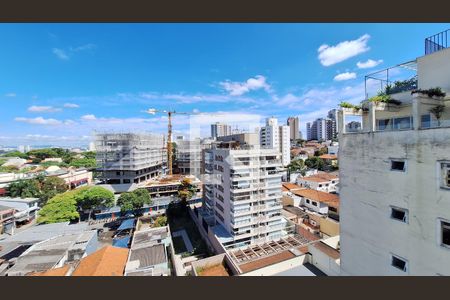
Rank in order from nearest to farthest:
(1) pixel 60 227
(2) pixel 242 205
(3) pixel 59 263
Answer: (3) pixel 59 263, (2) pixel 242 205, (1) pixel 60 227

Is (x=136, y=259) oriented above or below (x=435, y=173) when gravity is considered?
below

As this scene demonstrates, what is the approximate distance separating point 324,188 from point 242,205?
14075 millimetres

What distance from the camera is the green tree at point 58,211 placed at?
15.5 meters

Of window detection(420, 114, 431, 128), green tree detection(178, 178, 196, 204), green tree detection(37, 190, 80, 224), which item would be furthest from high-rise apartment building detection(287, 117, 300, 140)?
window detection(420, 114, 431, 128)

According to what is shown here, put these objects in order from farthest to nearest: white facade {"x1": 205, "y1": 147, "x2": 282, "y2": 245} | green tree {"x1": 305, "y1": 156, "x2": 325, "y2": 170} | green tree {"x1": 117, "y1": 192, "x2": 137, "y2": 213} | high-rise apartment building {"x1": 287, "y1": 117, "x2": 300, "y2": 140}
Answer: high-rise apartment building {"x1": 287, "y1": 117, "x2": 300, "y2": 140}, green tree {"x1": 305, "y1": 156, "x2": 325, "y2": 170}, green tree {"x1": 117, "y1": 192, "x2": 137, "y2": 213}, white facade {"x1": 205, "y1": 147, "x2": 282, "y2": 245}

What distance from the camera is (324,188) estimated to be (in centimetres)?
2291

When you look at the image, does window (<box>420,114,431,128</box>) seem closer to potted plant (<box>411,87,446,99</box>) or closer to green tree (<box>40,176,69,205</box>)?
potted plant (<box>411,87,446,99</box>)

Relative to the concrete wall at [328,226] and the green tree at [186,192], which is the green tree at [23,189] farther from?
the concrete wall at [328,226]

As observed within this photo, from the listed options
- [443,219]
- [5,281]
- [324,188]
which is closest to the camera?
[5,281]

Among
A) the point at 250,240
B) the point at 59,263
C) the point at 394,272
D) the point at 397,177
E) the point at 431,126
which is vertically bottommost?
the point at 250,240

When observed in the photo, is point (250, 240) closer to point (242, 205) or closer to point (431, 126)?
point (242, 205)

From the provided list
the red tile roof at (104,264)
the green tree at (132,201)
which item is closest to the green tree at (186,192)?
the green tree at (132,201)

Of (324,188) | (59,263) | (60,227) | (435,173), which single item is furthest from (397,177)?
(324,188)

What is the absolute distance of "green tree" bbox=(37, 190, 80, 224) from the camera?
1548cm
